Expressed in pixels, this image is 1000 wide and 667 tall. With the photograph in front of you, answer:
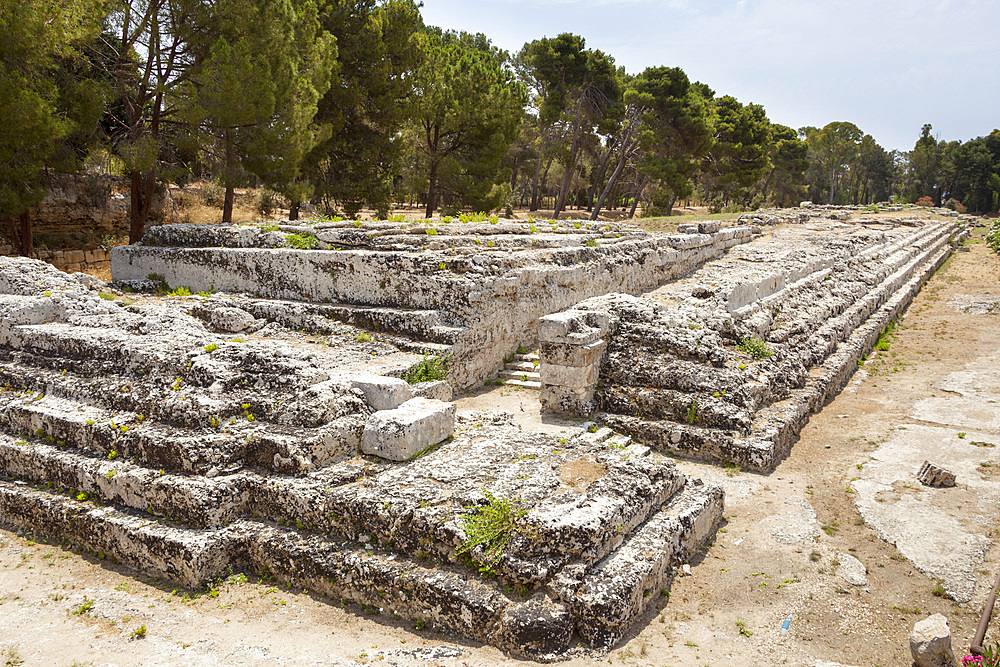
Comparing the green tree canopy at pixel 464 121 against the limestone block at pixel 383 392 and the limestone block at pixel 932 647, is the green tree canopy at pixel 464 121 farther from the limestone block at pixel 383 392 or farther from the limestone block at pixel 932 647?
the limestone block at pixel 932 647

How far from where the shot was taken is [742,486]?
5.98 meters

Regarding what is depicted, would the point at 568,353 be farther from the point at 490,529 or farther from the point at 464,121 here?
the point at 464,121

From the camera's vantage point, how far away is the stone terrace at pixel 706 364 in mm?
6707

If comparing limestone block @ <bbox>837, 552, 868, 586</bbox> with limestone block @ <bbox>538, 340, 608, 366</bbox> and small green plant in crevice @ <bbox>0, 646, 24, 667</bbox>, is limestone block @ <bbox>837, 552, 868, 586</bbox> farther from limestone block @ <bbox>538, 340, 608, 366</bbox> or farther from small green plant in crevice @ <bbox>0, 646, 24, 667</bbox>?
small green plant in crevice @ <bbox>0, 646, 24, 667</bbox>

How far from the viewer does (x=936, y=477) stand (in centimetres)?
584

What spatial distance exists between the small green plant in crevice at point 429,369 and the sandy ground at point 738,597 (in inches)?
46.8

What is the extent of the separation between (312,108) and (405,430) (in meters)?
10.7

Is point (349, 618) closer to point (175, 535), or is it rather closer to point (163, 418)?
point (175, 535)

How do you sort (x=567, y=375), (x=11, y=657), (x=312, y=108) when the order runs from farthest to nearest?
1. (x=312, y=108)
2. (x=567, y=375)
3. (x=11, y=657)

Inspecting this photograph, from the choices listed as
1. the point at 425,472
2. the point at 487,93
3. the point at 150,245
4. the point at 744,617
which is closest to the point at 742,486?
the point at 744,617

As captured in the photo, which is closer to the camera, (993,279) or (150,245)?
(150,245)

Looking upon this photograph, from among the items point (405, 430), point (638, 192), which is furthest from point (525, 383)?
point (638, 192)

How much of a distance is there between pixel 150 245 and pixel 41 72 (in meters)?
3.50

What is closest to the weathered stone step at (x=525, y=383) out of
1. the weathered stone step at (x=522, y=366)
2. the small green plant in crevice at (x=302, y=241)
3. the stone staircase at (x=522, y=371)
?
the stone staircase at (x=522, y=371)
